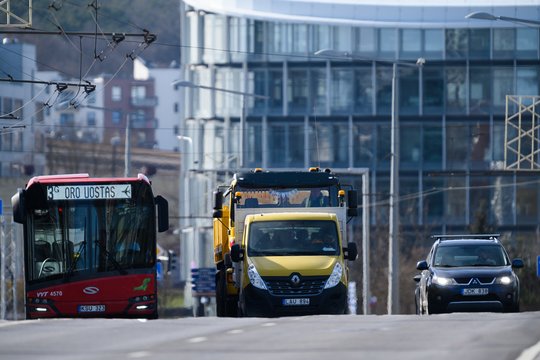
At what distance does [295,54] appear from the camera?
282ft

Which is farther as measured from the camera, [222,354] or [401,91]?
[401,91]

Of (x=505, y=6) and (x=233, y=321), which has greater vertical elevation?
(x=505, y=6)

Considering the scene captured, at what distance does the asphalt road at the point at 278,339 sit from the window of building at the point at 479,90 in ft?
204

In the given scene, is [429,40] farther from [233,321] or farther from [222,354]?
[222,354]

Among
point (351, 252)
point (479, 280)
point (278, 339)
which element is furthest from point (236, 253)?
point (278, 339)

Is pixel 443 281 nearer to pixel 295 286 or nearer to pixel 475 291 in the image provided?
pixel 475 291

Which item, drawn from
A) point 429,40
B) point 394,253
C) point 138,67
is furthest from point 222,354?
point 138,67

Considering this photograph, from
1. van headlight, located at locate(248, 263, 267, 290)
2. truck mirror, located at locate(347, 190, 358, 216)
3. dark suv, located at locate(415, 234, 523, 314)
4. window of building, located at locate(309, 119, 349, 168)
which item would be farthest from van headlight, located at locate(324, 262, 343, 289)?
window of building, located at locate(309, 119, 349, 168)

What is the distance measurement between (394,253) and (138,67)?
10380 cm

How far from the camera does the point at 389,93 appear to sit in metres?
85.9

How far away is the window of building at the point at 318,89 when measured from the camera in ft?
285

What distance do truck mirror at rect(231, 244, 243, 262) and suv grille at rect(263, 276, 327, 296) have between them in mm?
837

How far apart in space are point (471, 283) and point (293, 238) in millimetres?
3400

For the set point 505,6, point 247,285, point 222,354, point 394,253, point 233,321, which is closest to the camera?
point 222,354
